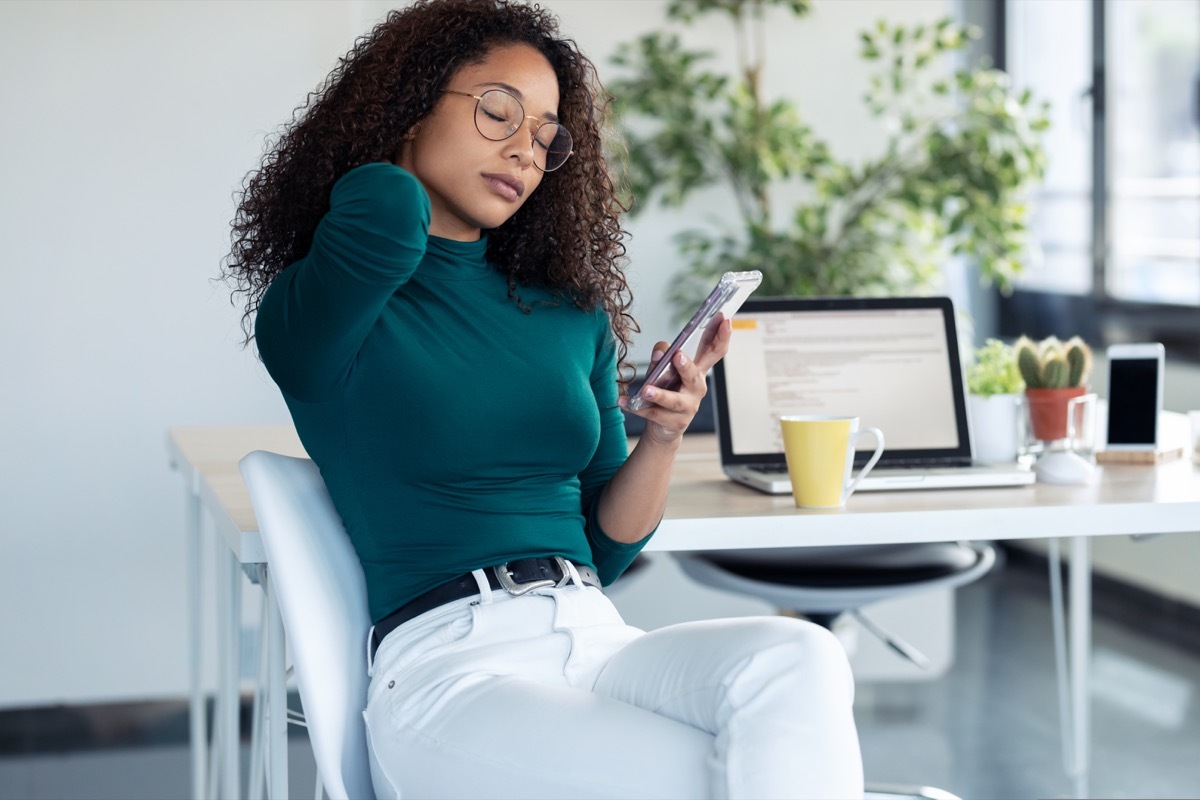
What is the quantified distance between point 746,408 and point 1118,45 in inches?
119

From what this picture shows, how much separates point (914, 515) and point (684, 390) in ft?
1.14

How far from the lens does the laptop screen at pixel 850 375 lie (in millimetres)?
1796

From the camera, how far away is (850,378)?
1.83 metres

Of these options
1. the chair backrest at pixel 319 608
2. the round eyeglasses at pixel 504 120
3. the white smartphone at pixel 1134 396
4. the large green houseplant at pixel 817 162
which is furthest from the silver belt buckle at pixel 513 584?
the large green houseplant at pixel 817 162

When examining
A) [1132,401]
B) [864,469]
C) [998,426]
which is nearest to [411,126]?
[864,469]

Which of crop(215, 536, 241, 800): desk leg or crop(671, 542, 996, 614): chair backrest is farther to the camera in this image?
crop(671, 542, 996, 614): chair backrest

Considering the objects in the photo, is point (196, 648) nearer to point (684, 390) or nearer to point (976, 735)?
point (684, 390)

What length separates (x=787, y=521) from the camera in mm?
1502

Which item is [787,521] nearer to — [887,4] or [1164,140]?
[887,4]

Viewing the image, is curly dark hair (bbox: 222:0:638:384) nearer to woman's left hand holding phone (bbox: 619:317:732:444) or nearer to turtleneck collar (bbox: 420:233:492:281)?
turtleneck collar (bbox: 420:233:492:281)

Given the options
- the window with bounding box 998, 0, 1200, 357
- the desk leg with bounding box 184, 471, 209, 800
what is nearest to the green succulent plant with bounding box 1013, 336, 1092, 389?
the desk leg with bounding box 184, 471, 209, 800

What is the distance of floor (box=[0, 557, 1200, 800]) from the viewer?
8.75ft

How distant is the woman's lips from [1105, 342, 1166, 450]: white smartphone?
93 cm

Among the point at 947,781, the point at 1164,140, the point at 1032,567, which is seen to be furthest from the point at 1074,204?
the point at 947,781
